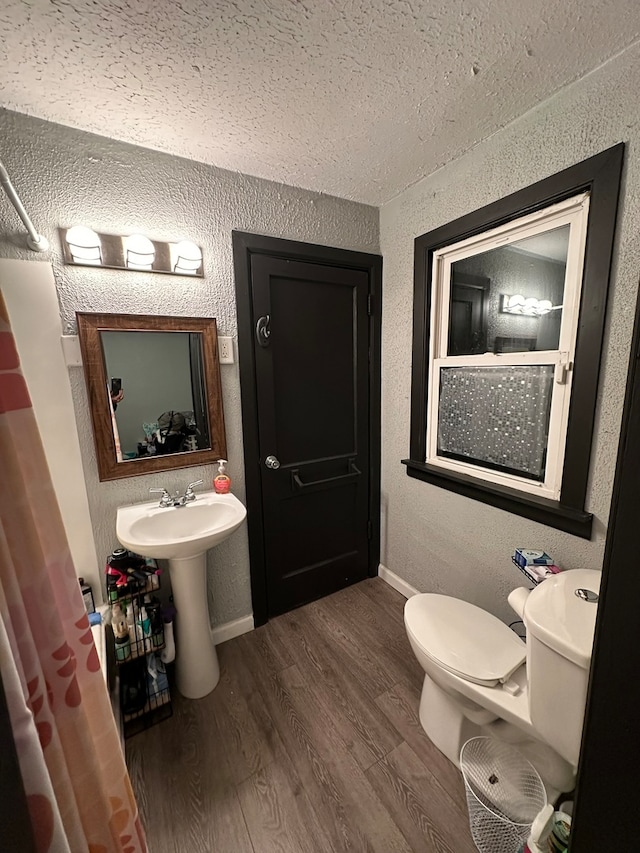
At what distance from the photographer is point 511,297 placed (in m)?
1.46

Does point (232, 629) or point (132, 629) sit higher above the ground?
point (132, 629)

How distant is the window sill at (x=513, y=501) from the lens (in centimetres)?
124

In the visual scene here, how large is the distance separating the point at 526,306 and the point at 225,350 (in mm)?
1354

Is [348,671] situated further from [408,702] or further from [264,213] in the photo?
[264,213]

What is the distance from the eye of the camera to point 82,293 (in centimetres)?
133

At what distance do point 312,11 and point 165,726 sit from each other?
246cm

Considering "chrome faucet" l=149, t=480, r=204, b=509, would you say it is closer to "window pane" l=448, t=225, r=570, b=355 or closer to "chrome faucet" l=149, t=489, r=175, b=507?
"chrome faucet" l=149, t=489, r=175, b=507

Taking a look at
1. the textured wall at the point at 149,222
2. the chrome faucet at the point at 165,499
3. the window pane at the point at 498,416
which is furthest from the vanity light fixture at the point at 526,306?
the chrome faucet at the point at 165,499

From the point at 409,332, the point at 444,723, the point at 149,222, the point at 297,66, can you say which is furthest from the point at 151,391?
the point at 444,723

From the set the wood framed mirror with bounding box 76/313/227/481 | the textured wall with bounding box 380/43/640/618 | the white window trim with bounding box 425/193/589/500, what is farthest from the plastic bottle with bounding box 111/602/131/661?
the white window trim with bounding box 425/193/589/500

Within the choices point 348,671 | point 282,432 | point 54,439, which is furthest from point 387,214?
point 348,671

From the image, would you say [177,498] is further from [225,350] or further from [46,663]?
[46,663]

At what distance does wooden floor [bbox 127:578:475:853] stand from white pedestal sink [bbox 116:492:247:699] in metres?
0.11

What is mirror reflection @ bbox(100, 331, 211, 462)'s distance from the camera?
143 centimetres
